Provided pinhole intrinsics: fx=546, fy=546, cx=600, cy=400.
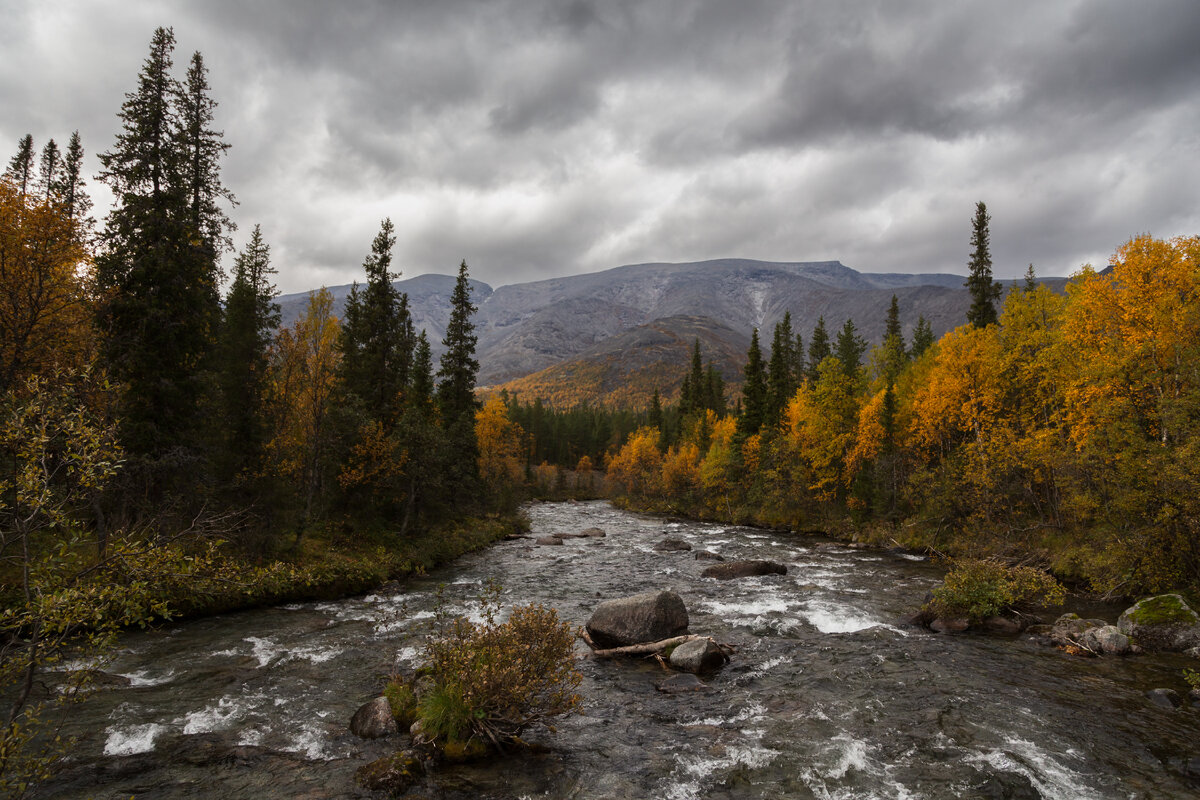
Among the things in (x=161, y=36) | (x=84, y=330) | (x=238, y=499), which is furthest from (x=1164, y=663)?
(x=161, y=36)

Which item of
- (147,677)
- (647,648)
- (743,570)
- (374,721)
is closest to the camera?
(374,721)

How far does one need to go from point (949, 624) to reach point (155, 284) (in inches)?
1310

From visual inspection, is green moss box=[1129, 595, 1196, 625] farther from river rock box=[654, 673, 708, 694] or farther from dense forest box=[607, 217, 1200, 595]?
river rock box=[654, 673, 708, 694]

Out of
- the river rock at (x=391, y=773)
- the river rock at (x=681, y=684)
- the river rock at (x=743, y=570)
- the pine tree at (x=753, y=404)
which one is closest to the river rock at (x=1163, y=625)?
the river rock at (x=681, y=684)

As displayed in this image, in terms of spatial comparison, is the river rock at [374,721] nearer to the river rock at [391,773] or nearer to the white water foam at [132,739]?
the river rock at [391,773]

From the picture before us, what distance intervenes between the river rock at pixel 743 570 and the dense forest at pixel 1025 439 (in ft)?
39.5

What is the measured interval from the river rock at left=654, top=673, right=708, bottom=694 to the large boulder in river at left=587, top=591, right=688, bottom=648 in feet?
7.93

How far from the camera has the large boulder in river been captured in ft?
59.4

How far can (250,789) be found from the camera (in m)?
9.80

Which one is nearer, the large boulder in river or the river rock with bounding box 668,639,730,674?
the river rock with bounding box 668,639,730,674

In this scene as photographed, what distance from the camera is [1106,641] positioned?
56.2 feet

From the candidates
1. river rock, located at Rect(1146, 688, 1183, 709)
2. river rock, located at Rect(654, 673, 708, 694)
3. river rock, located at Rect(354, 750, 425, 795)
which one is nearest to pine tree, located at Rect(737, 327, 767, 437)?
river rock, located at Rect(1146, 688, 1183, 709)

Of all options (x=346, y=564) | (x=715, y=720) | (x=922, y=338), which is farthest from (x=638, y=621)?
(x=922, y=338)

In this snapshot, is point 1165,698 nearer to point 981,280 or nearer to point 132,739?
point 132,739
